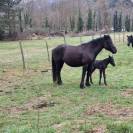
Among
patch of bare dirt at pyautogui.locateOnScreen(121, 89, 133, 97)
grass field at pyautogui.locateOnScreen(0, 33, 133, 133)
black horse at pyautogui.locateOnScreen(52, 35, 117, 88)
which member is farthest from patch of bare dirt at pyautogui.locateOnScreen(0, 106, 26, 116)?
black horse at pyautogui.locateOnScreen(52, 35, 117, 88)

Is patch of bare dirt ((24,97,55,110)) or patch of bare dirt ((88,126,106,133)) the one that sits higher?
patch of bare dirt ((88,126,106,133))

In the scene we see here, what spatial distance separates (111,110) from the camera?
9.76 metres

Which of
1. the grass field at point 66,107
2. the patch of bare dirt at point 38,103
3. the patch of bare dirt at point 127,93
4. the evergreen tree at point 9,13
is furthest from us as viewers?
the evergreen tree at point 9,13

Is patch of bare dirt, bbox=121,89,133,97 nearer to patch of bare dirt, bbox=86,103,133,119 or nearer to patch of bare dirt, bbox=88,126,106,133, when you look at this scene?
patch of bare dirt, bbox=86,103,133,119

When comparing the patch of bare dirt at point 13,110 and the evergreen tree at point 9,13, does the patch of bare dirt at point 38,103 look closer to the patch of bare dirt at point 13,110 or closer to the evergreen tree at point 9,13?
the patch of bare dirt at point 13,110

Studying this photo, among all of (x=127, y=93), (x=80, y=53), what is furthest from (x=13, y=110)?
(x=80, y=53)

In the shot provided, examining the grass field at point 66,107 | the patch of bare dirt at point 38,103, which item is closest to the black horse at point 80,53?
the grass field at point 66,107

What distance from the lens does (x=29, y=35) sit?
7188 cm

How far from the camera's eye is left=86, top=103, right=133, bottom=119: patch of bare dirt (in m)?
9.16

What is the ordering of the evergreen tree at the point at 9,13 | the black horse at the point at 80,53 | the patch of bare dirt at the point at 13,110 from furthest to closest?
the evergreen tree at the point at 9,13 → the black horse at the point at 80,53 → the patch of bare dirt at the point at 13,110

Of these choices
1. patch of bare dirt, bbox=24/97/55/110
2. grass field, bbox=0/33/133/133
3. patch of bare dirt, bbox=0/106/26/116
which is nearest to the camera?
grass field, bbox=0/33/133/133

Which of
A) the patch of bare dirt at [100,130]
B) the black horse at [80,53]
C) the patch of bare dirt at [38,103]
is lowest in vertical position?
the patch of bare dirt at [38,103]

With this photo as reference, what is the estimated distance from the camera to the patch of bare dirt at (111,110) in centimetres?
916

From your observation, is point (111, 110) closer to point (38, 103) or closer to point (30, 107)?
point (30, 107)
